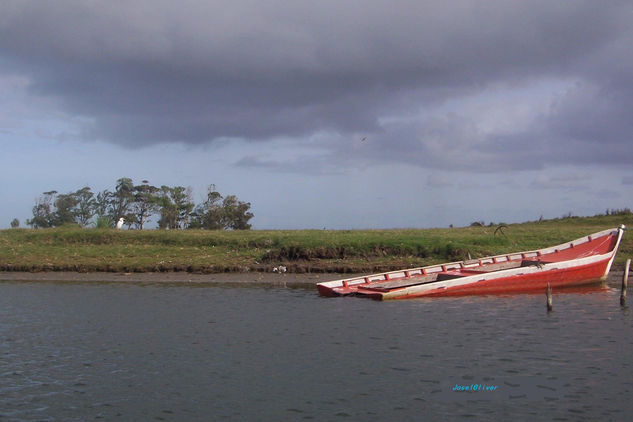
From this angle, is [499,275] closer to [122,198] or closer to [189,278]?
[189,278]

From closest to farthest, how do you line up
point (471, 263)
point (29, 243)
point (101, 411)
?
point (101, 411) → point (471, 263) → point (29, 243)

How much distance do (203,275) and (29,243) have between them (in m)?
13.2

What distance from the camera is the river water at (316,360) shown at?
459 inches

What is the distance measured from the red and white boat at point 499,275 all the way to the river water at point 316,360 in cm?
93

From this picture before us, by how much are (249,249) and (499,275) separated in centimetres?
1392

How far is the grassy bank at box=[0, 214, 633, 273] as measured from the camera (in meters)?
30.7

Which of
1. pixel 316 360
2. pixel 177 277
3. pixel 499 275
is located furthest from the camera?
pixel 177 277

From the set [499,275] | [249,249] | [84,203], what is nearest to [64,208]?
[84,203]

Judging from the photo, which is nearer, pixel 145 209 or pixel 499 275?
pixel 499 275

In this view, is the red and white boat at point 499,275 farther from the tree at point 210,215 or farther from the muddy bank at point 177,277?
the tree at point 210,215

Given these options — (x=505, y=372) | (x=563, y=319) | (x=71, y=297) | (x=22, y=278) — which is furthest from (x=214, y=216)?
(x=505, y=372)

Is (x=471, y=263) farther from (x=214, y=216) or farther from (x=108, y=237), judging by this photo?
(x=214, y=216)

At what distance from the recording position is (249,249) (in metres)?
33.3

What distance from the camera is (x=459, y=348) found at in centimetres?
1558
